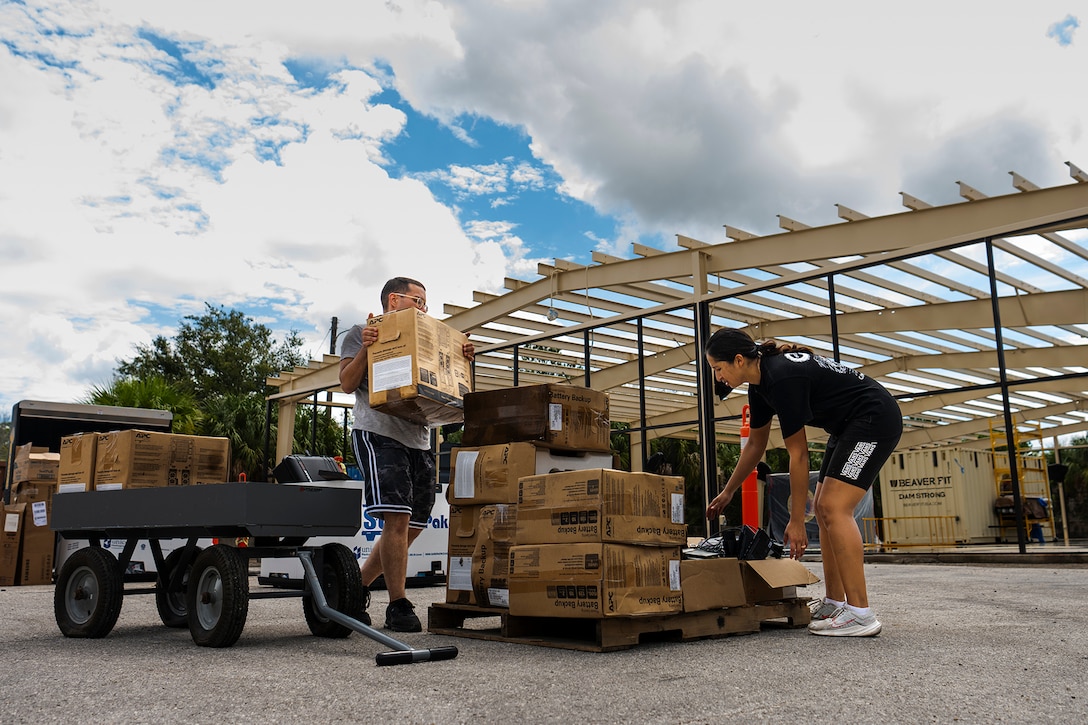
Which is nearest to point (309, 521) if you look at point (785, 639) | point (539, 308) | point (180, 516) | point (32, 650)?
point (180, 516)

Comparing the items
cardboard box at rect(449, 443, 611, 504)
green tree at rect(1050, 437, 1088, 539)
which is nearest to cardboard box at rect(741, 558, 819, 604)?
cardboard box at rect(449, 443, 611, 504)

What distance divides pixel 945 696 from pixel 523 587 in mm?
1942

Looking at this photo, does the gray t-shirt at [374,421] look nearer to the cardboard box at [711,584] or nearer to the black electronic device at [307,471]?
the cardboard box at [711,584]

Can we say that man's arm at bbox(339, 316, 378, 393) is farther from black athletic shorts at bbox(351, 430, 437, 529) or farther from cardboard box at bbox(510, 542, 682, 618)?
cardboard box at bbox(510, 542, 682, 618)

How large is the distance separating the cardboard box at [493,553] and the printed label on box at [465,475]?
0.55 feet

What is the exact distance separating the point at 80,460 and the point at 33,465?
5847mm

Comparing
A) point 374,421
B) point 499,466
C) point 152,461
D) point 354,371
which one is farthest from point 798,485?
point 152,461

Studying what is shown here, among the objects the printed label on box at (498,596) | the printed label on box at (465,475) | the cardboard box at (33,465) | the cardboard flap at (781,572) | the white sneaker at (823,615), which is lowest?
the white sneaker at (823,615)

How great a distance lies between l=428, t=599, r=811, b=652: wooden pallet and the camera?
12.1 ft

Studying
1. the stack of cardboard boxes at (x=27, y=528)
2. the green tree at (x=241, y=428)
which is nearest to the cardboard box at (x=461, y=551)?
the stack of cardboard boxes at (x=27, y=528)

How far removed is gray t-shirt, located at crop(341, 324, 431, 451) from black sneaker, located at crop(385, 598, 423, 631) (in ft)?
2.84

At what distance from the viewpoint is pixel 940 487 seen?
18078mm

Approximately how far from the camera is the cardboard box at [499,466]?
4.42 metres

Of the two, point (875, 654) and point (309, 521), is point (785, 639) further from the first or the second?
point (309, 521)
